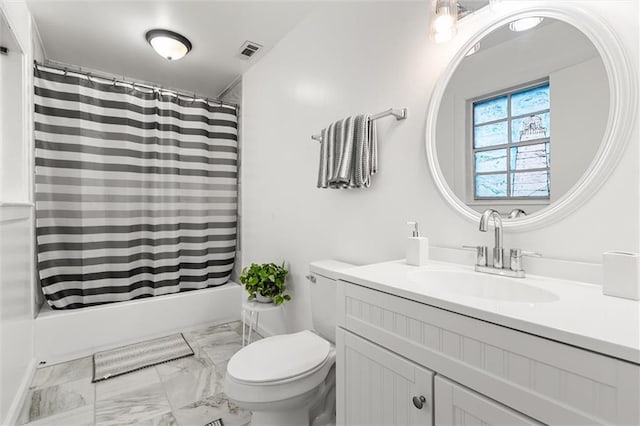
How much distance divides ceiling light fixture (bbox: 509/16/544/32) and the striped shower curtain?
236 centimetres

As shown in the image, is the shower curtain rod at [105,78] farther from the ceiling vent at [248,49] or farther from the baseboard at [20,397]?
the baseboard at [20,397]

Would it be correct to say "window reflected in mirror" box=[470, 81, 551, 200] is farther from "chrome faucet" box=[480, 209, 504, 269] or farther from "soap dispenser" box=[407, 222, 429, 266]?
"soap dispenser" box=[407, 222, 429, 266]

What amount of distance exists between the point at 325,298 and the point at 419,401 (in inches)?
29.9

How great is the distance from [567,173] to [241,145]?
99.2 inches

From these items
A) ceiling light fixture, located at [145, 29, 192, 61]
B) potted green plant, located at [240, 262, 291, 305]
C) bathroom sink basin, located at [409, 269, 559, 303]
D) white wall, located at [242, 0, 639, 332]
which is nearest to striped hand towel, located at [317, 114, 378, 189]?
white wall, located at [242, 0, 639, 332]

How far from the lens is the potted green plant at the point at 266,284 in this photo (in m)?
2.08

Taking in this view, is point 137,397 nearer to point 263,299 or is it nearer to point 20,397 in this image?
point 20,397

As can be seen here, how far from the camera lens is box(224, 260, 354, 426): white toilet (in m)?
1.21

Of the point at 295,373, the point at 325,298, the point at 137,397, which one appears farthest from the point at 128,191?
the point at 295,373

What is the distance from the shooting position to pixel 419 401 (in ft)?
2.72

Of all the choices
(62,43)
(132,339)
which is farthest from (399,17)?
(132,339)

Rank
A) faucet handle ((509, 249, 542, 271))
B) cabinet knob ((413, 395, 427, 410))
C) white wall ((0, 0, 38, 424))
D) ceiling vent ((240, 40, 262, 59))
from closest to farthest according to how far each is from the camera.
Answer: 1. cabinet knob ((413, 395, 427, 410))
2. faucet handle ((509, 249, 542, 271))
3. white wall ((0, 0, 38, 424))
4. ceiling vent ((240, 40, 262, 59))

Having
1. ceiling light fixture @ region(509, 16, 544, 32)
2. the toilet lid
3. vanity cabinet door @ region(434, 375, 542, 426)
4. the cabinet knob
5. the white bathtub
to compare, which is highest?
ceiling light fixture @ region(509, 16, 544, 32)

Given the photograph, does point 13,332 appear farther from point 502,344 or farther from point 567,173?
point 567,173
